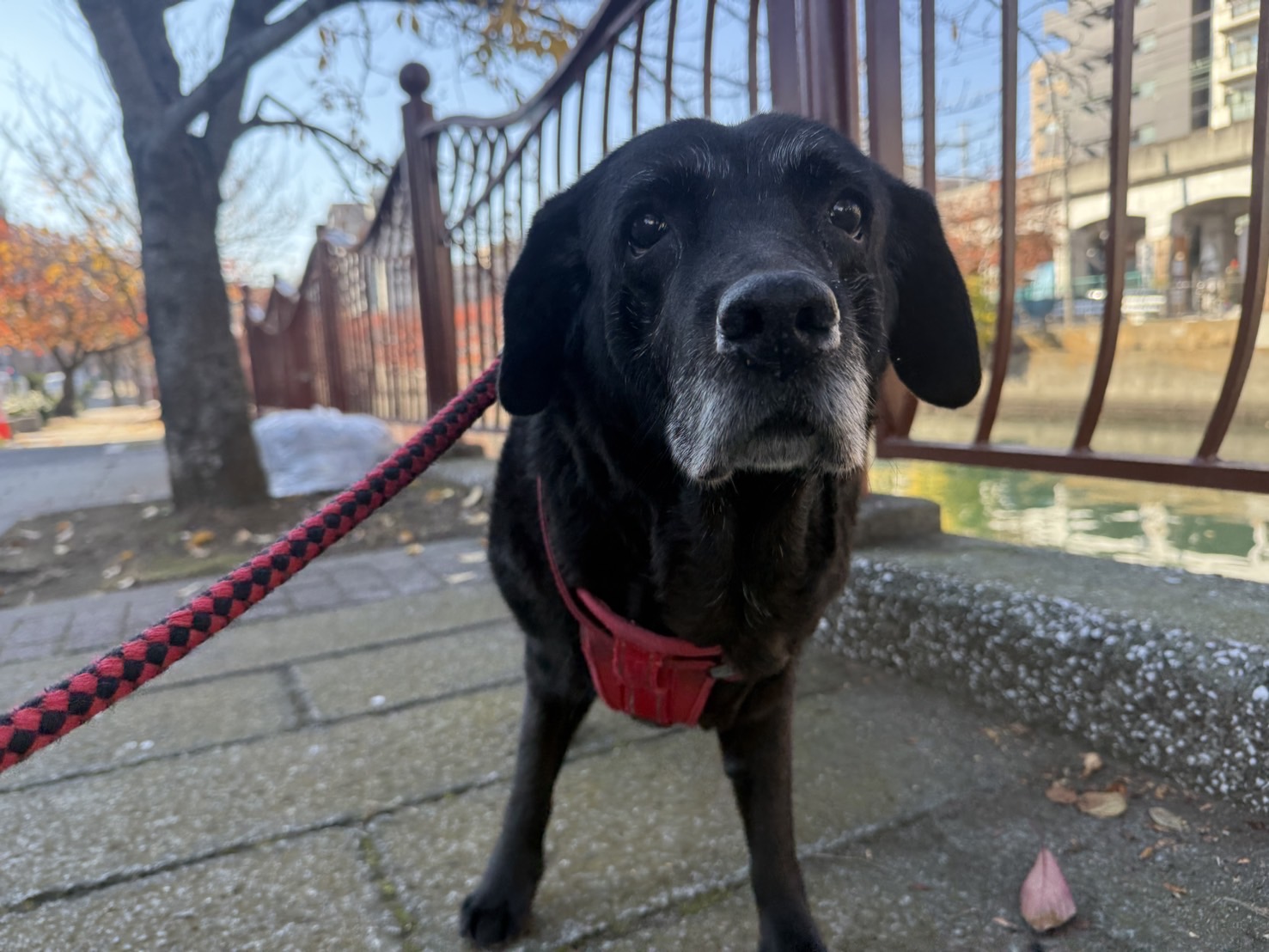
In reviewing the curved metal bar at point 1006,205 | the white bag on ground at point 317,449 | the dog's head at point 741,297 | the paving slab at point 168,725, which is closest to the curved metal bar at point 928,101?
the curved metal bar at point 1006,205

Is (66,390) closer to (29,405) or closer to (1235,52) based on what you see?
(29,405)

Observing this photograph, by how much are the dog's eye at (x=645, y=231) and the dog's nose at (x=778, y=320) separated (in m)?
0.31

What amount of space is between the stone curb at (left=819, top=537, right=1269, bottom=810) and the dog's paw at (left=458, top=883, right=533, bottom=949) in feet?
4.01

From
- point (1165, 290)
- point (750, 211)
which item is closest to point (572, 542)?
point (750, 211)

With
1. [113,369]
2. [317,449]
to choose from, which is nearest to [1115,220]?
[317,449]

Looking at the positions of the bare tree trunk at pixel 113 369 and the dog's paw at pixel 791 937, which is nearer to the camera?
the dog's paw at pixel 791 937

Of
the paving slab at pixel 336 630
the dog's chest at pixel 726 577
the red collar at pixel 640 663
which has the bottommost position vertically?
the paving slab at pixel 336 630

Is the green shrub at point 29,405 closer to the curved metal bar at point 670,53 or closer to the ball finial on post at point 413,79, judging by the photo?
the ball finial on post at point 413,79

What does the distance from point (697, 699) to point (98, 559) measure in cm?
395

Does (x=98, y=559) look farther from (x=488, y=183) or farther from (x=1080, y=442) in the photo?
(x=1080, y=442)

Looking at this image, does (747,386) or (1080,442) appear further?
(1080,442)

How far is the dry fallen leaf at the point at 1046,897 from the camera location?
1312 millimetres

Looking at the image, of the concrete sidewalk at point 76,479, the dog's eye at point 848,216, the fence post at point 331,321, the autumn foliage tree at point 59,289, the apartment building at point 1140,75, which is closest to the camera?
the dog's eye at point 848,216

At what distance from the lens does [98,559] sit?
13.5ft
